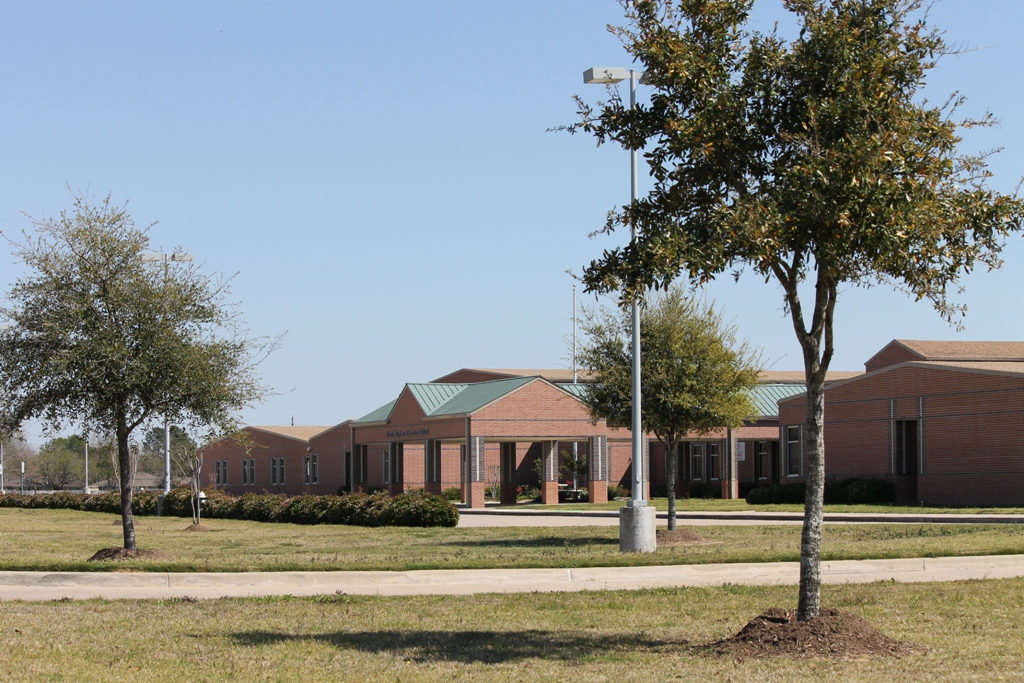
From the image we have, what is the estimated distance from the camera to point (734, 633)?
11344mm

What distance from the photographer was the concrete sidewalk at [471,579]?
15722 mm

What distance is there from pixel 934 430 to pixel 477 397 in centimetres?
2089

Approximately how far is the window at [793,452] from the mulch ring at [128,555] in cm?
3554

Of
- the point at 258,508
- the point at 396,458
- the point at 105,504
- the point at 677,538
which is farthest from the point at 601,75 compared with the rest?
the point at 396,458

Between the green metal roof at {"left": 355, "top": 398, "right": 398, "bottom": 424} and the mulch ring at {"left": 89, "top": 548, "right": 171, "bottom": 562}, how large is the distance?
40.3 meters

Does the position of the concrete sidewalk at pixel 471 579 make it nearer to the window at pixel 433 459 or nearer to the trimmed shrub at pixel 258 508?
the trimmed shrub at pixel 258 508

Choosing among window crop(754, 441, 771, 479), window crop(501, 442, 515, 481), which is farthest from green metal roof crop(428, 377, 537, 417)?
window crop(754, 441, 771, 479)

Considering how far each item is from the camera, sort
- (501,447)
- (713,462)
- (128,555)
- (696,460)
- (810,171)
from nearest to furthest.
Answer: (810,171) → (128,555) → (501,447) → (713,462) → (696,460)

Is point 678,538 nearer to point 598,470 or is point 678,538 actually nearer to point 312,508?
point 312,508

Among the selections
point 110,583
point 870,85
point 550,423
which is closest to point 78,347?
point 110,583

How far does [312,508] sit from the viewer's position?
35875 millimetres

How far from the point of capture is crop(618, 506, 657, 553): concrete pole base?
65.5 ft

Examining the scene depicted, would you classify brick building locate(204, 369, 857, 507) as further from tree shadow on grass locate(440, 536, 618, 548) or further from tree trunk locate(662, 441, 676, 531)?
tree shadow on grass locate(440, 536, 618, 548)

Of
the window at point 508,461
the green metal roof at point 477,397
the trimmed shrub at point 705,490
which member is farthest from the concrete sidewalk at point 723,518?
the trimmed shrub at point 705,490
